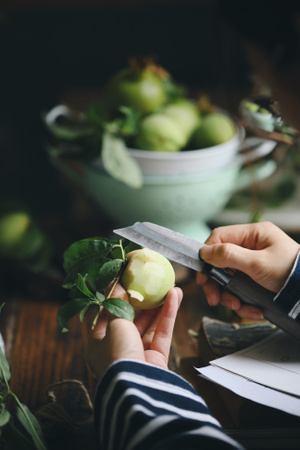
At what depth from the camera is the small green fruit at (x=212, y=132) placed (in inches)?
31.1

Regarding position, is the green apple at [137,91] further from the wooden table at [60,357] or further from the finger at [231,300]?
the finger at [231,300]

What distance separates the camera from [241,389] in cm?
44

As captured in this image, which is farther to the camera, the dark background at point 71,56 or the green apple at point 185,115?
the dark background at point 71,56

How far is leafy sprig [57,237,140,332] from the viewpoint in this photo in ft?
1.42

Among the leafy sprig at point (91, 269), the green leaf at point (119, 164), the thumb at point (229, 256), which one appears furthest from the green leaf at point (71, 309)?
the green leaf at point (119, 164)


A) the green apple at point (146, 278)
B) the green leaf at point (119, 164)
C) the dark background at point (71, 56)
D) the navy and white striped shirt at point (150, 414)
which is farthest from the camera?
the dark background at point (71, 56)

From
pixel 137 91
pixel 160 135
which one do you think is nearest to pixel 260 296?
pixel 160 135

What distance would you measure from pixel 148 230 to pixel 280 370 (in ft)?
0.64

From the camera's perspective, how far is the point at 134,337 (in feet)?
1.36

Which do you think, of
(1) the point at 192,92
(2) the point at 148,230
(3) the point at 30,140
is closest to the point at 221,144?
(2) the point at 148,230

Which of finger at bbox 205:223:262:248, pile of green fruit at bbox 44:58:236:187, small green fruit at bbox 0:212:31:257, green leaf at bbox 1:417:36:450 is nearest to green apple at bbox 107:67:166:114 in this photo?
pile of green fruit at bbox 44:58:236:187

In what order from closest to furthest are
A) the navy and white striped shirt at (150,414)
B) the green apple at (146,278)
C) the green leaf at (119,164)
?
the navy and white striped shirt at (150,414) → the green apple at (146,278) → the green leaf at (119,164)

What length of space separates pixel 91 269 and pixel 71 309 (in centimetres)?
5

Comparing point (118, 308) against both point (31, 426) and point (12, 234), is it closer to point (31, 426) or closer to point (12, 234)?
point (31, 426)
